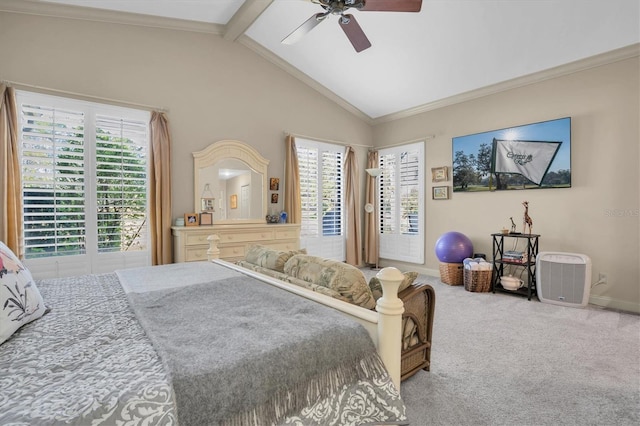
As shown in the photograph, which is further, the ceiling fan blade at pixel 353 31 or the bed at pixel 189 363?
the ceiling fan blade at pixel 353 31

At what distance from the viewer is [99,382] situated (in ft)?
2.83

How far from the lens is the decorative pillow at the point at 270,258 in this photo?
2268 millimetres

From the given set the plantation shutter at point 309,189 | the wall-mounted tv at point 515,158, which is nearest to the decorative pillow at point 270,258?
the plantation shutter at point 309,189

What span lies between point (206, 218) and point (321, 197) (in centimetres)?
209

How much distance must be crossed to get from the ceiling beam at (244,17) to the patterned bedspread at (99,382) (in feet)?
11.6

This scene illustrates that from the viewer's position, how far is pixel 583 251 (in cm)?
390

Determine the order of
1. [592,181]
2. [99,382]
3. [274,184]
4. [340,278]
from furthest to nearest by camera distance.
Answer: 1. [274,184]
2. [592,181]
3. [340,278]
4. [99,382]

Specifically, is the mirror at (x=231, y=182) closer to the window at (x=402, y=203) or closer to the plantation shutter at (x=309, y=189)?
the plantation shutter at (x=309, y=189)

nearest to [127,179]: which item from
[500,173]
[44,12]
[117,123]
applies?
[117,123]

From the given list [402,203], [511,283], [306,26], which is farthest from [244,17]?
[511,283]

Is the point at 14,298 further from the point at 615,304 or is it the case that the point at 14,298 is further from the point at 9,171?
the point at 615,304

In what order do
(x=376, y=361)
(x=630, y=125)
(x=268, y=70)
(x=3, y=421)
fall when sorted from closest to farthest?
(x=3, y=421)
(x=376, y=361)
(x=630, y=125)
(x=268, y=70)

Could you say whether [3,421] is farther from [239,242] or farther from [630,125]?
[630,125]

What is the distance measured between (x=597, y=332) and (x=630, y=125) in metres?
2.34
